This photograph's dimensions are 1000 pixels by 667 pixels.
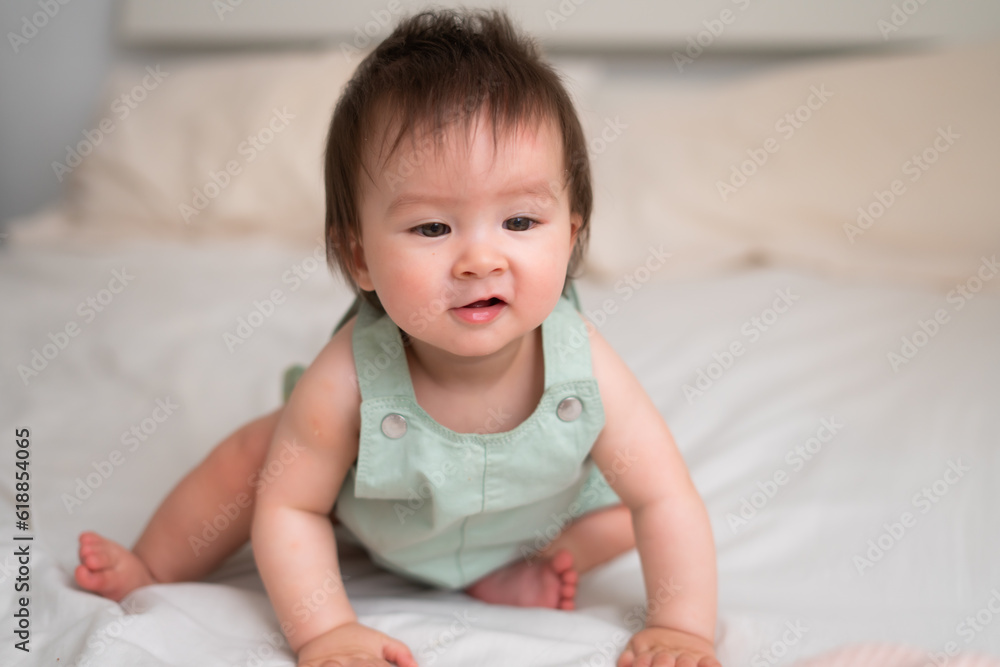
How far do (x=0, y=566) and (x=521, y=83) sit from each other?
704 mm

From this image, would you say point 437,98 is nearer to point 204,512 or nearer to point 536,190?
point 536,190

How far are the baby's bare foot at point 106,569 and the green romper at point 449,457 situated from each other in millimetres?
229

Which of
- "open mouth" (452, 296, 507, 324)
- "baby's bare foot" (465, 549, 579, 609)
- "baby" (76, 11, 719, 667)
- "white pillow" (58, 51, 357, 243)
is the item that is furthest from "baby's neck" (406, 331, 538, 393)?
"white pillow" (58, 51, 357, 243)

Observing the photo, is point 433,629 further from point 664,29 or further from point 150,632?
point 664,29

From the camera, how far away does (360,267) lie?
84 centimetres

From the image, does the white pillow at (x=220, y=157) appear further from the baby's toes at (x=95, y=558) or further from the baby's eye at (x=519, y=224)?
the baby's eye at (x=519, y=224)

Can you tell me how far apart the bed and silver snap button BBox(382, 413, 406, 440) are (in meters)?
0.18

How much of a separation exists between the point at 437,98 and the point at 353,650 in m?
0.49

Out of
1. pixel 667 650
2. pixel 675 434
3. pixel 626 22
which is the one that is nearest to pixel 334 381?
pixel 667 650

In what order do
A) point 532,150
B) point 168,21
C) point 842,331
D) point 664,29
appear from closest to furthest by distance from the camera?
point 532,150 < point 842,331 < point 664,29 < point 168,21

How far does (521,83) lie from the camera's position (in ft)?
2.49

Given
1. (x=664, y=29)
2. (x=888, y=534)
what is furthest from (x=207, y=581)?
(x=664, y=29)

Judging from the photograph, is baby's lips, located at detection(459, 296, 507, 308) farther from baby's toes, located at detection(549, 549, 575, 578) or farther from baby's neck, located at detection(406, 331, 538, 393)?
baby's toes, located at detection(549, 549, 575, 578)

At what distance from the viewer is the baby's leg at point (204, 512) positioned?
3.05 ft
